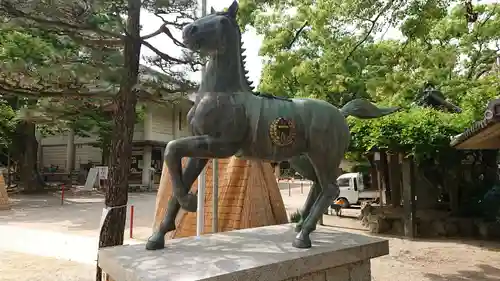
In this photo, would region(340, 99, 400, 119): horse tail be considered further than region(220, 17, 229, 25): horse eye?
Yes

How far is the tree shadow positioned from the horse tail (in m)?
4.32

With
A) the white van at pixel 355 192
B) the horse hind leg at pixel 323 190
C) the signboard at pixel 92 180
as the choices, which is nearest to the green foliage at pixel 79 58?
Result: the horse hind leg at pixel 323 190

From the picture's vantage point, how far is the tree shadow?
20.5ft

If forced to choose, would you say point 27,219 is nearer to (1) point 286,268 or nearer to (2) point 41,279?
(2) point 41,279

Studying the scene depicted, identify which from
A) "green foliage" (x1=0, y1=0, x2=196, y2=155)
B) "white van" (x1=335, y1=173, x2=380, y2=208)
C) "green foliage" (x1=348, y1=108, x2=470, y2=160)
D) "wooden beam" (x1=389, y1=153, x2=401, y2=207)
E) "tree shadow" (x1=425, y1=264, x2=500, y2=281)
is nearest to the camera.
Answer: "green foliage" (x1=0, y1=0, x2=196, y2=155)

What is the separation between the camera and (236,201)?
22.4 feet

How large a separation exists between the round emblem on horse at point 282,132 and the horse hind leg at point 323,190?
1.00 feet

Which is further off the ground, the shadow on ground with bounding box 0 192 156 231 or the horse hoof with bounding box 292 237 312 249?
the horse hoof with bounding box 292 237 312 249

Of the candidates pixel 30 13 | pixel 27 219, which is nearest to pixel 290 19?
pixel 30 13

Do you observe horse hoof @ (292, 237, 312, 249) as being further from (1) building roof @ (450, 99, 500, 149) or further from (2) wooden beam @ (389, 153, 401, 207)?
(2) wooden beam @ (389, 153, 401, 207)

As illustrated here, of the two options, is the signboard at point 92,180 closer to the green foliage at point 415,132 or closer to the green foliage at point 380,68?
the green foliage at point 380,68

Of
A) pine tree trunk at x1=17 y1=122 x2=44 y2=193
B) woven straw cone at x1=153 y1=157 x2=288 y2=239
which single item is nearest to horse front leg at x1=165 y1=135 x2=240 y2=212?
woven straw cone at x1=153 y1=157 x2=288 y2=239

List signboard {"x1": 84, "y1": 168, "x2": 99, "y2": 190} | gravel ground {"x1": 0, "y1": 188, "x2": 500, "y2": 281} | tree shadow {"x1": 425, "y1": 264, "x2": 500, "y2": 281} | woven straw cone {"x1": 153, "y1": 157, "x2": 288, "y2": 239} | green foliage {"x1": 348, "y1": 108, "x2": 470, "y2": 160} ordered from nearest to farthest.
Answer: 1. tree shadow {"x1": 425, "y1": 264, "x2": 500, "y2": 281}
2. gravel ground {"x1": 0, "y1": 188, "x2": 500, "y2": 281}
3. woven straw cone {"x1": 153, "y1": 157, "x2": 288, "y2": 239}
4. green foliage {"x1": 348, "y1": 108, "x2": 470, "y2": 160}
5. signboard {"x1": 84, "y1": 168, "x2": 99, "y2": 190}

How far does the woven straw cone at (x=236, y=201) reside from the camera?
6.72 meters
